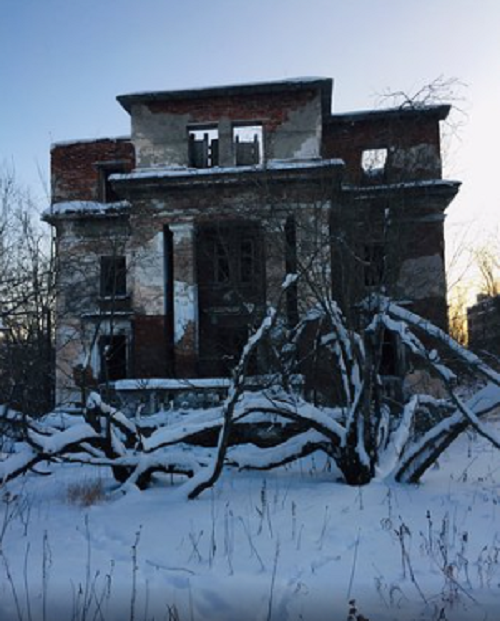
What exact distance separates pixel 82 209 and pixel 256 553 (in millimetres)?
15504

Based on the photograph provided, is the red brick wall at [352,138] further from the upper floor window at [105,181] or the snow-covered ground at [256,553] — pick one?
the snow-covered ground at [256,553]

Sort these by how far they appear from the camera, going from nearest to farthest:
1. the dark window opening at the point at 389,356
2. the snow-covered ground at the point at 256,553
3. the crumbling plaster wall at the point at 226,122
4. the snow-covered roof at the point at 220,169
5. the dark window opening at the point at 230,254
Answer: the snow-covered ground at the point at 256,553 < the snow-covered roof at the point at 220,169 < the dark window opening at the point at 230,254 < the crumbling plaster wall at the point at 226,122 < the dark window opening at the point at 389,356

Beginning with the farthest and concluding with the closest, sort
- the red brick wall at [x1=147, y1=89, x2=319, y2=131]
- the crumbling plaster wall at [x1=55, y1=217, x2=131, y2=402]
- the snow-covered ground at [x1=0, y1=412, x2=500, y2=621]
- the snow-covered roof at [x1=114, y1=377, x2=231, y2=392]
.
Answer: the crumbling plaster wall at [x1=55, y1=217, x2=131, y2=402] < the red brick wall at [x1=147, y1=89, x2=319, y2=131] < the snow-covered roof at [x1=114, y1=377, x2=231, y2=392] < the snow-covered ground at [x1=0, y1=412, x2=500, y2=621]

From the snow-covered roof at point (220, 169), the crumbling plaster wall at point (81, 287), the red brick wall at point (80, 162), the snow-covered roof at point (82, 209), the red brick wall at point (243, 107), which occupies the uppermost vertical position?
the red brick wall at point (243, 107)

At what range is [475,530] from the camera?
17.2 feet

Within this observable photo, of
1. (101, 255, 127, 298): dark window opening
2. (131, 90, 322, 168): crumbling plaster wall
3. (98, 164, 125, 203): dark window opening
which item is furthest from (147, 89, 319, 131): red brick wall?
(101, 255, 127, 298): dark window opening

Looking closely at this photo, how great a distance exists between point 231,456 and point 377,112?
13.3 metres

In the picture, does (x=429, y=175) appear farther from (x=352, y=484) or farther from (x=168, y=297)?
(x=352, y=484)

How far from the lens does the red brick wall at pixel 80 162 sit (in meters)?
18.9

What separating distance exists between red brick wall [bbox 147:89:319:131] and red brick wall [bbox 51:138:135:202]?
3035mm

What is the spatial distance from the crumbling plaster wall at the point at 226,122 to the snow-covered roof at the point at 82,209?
2.38 meters

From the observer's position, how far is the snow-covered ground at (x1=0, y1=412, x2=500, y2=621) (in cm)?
389

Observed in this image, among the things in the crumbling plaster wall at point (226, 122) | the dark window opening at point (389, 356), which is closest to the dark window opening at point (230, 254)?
the crumbling plaster wall at point (226, 122)

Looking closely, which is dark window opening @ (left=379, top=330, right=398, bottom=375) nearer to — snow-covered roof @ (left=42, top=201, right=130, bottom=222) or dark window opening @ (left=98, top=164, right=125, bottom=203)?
snow-covered roof @ (left=42, top=201, right=130, bottom=222)
